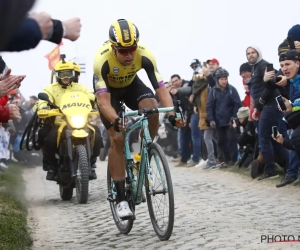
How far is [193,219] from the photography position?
325 inches

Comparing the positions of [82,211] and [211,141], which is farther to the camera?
[211,141]

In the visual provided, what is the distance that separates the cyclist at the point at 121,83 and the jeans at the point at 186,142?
32.5 ft

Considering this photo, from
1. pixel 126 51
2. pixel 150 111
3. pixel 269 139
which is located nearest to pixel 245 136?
pixel 269 139

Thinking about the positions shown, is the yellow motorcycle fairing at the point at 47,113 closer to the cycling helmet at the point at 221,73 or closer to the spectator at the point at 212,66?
the cycling helmet at the point at 221,73

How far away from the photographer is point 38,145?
11930 millimetres

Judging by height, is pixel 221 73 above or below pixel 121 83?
above

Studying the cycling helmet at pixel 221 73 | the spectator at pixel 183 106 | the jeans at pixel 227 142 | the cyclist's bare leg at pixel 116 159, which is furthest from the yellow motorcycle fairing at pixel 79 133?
the spectator at pixel 183 106

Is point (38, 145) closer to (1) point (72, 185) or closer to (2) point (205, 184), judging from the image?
(1) point (72, 185)

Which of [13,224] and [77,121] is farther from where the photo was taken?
[77,121]

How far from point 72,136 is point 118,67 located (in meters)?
3.52

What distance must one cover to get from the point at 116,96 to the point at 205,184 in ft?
16.5

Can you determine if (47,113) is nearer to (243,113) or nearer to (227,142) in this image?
(243,113)

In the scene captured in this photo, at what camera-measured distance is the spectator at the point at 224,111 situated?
50.0ft

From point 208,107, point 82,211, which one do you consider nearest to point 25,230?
point 82,211
